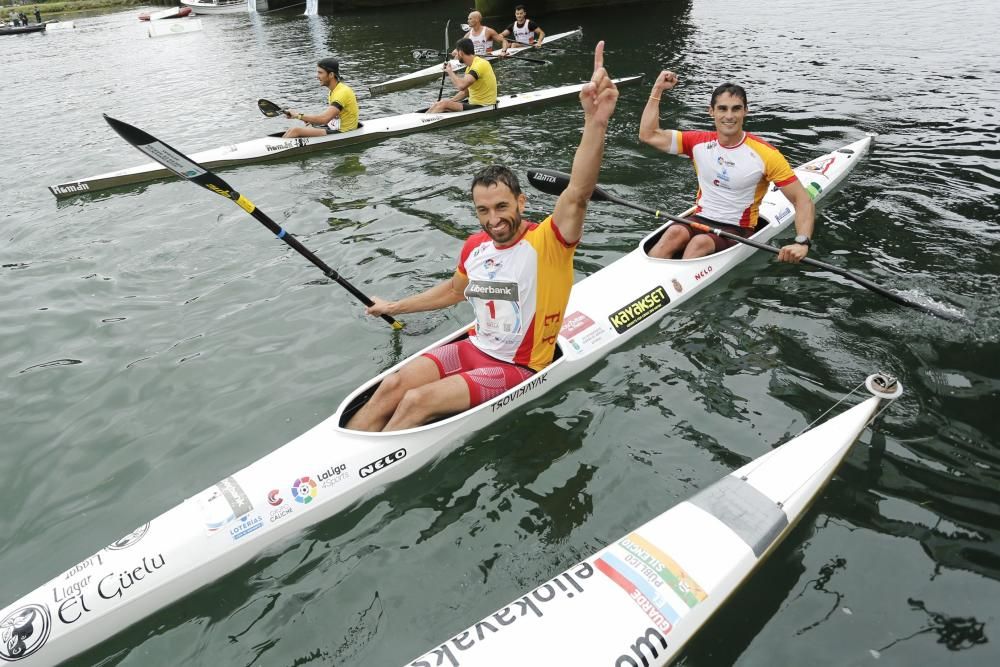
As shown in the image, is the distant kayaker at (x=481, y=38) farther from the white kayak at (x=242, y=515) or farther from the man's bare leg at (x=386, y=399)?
the man's bare leg at (x=386, y=399)

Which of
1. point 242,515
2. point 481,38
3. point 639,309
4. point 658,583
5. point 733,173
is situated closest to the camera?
point 658,583

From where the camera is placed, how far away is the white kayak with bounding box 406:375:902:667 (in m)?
3.08

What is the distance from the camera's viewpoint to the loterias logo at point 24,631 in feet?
11.3

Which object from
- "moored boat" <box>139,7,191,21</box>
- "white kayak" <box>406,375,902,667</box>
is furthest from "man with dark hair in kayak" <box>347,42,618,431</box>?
"moored boat" <box>139,7,191,21</box>

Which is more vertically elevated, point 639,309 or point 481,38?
point 481,38

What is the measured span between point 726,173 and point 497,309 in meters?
3.64

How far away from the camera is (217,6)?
4634 centimetres

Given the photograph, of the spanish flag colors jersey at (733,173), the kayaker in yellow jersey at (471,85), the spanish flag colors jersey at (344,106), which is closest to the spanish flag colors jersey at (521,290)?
the spanish flag colors jersey at (733,173)

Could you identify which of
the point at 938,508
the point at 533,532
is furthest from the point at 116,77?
the point at 938,508

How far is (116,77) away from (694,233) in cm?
2302

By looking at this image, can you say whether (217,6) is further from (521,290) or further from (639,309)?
(521,290)

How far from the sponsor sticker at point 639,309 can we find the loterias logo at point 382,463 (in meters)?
2.53

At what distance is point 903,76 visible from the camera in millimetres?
14680

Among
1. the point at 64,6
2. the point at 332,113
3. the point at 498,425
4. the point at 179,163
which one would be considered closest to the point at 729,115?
the point at 498,425
